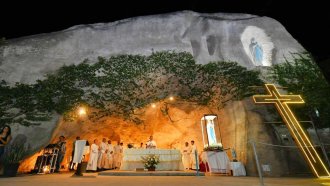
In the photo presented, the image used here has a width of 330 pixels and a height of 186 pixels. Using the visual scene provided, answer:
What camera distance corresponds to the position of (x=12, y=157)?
9469 millimetres

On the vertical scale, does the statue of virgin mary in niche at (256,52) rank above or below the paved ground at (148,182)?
above

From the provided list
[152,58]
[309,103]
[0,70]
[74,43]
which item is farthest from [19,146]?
[309,103]

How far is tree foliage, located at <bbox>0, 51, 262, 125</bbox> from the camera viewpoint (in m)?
12.3

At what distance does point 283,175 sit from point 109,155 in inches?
358

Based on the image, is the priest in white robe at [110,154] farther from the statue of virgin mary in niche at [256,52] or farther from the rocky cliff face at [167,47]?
the statue of virgin mary in niche at [256,52]

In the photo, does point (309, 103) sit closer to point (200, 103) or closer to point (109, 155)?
point (200, 103)

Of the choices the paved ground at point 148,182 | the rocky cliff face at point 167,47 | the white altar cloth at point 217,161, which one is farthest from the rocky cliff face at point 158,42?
the paved ground at point 148,182

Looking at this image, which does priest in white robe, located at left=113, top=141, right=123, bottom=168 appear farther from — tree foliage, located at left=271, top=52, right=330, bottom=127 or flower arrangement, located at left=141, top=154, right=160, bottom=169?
tree foliage, located at left=271, top=52, right=330, bottom=127

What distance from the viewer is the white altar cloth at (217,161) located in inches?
407

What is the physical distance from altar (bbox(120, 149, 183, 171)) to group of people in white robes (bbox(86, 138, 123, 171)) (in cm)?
199

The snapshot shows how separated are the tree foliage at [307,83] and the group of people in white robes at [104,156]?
10.0m

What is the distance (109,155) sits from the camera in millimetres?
13898

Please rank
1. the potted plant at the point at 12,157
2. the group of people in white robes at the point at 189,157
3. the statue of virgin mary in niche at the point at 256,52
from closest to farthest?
1. the potted plant at the point at 12,157
2. the group of people in white robes at the point at 189,157
3. the statue of virgin mary in niche at the point at 256,52

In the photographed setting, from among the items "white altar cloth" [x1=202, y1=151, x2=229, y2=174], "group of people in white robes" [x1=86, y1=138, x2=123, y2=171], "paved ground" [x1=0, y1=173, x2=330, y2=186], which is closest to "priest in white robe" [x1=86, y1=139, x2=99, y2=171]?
"group of people in white robes" [x1=86, y1=138, x2=123, y2=171]
